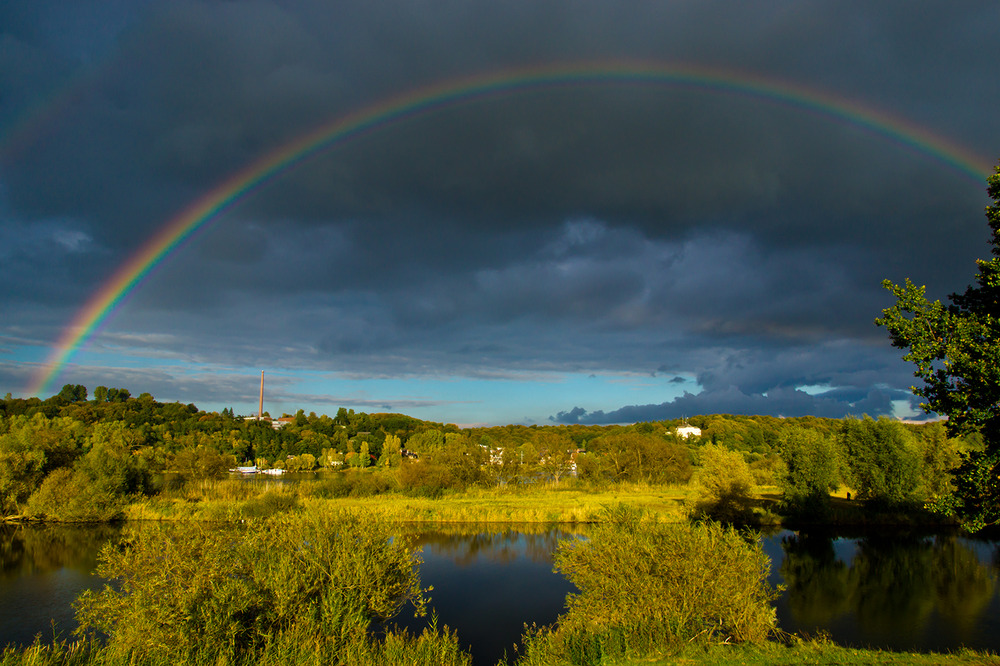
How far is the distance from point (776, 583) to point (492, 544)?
18.4 m

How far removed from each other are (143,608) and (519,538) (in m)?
30.7

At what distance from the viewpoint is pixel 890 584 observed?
28.4 meters

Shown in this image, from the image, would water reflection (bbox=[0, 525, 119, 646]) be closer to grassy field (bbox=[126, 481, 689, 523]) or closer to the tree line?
the tree line

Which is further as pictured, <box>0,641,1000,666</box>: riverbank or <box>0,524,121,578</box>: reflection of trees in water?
<box>0,524,121,578</box>: reflection of trees in water

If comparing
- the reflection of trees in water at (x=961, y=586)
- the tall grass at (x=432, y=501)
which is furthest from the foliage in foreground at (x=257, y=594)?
the tall grass at (x=432, y=501)

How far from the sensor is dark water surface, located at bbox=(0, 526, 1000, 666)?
837 inches

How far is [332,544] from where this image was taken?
1638 centimetres

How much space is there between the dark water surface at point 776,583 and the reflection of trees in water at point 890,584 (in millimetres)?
57

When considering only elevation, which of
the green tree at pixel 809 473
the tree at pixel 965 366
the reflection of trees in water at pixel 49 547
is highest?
the tree at pixel 965 366

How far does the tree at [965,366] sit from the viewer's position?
11.5 metres

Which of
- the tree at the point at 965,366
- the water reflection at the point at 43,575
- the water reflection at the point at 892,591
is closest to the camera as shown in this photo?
the tree at the point at 965,366

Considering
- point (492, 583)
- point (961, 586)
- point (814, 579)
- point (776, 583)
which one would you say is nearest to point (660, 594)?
point (492, 583)

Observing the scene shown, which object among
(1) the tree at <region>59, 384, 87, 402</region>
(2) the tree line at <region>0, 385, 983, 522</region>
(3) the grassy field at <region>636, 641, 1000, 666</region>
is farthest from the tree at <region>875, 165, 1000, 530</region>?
(1) the tree at <region>59, 384, 87, 402</region>

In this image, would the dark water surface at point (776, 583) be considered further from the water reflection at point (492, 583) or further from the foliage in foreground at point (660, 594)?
the foliage in foreground at point (660, 594)
